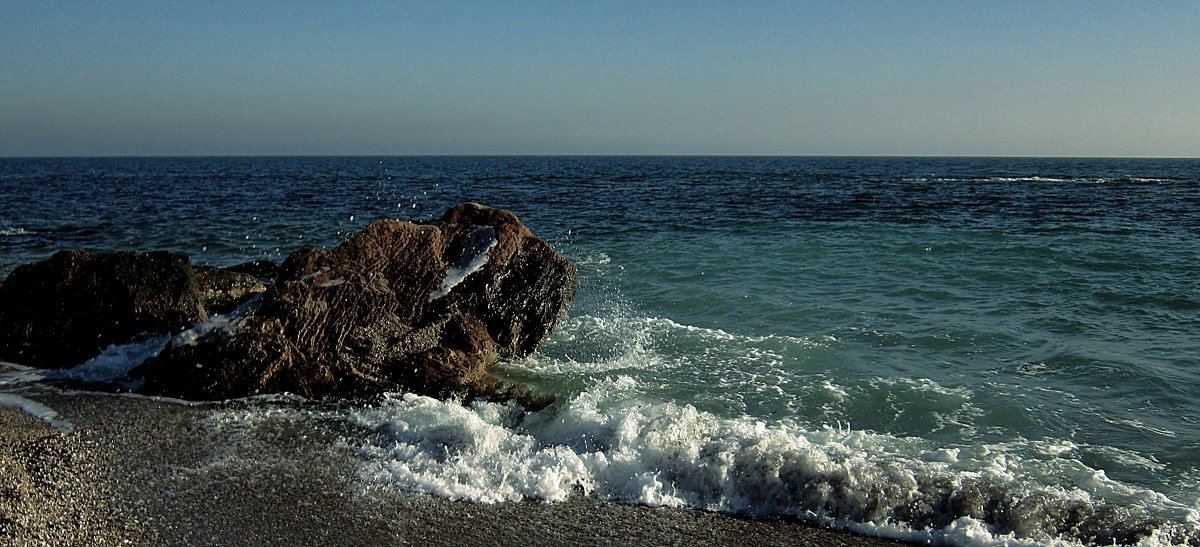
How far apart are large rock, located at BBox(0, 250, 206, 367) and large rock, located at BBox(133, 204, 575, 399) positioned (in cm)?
54

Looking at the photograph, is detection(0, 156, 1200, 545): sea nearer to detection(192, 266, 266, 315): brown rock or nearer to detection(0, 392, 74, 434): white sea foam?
detection(0, 392, 74, 434): white sea foam

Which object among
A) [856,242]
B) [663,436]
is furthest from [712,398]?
[856,242]

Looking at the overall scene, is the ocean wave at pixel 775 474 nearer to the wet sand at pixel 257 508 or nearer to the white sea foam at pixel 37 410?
the wet sand at pixel 257 508

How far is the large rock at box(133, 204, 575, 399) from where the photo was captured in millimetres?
6254

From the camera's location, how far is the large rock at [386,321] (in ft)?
20.5

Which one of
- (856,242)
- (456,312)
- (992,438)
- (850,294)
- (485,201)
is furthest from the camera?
(485,201)

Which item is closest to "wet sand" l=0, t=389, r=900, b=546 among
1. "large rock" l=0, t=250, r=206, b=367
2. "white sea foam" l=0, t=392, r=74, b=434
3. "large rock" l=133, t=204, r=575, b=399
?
"white sea foam" l=0, t=392, r=74, b=434

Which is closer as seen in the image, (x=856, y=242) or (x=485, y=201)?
(x=856, y=242)

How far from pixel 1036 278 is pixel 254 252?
13925 mm

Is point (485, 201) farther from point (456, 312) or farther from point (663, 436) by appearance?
point (663, 436)

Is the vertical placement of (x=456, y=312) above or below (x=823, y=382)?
above

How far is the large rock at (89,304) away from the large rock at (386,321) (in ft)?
1.76

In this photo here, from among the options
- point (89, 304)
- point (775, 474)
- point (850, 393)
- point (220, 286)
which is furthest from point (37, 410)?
point (850, 393)

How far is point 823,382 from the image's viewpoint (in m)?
7.22
